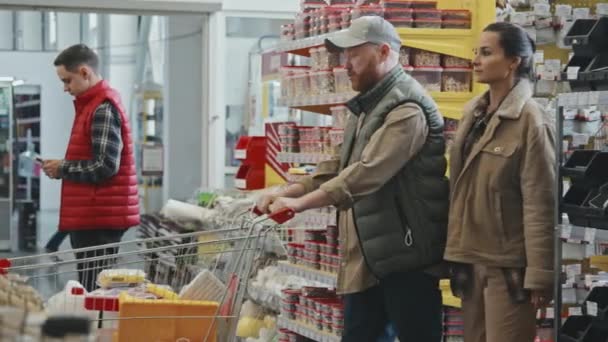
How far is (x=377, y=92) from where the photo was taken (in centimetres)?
423

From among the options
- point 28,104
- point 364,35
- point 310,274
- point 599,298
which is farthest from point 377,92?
point 28,104

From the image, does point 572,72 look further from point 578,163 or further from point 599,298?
point 599,298

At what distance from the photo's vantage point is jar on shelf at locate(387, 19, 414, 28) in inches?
221

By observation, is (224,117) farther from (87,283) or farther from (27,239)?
(87,283)

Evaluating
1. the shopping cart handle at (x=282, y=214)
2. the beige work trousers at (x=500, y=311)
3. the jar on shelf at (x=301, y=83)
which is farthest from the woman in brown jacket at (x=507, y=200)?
the jar on shelf at (x=301, y=83)

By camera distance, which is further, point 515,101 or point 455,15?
point 455,15

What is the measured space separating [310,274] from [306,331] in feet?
1.11

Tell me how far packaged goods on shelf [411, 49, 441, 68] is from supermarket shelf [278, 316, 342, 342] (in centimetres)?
138

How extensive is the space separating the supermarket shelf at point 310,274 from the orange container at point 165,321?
4.69 ft

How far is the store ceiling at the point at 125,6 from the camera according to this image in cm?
1012

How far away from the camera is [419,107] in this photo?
13.7ft

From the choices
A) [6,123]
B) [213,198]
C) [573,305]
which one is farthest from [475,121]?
[6,123]

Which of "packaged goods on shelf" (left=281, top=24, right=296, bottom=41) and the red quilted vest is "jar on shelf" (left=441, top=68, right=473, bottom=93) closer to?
"packaged goods on shelf" (left=281, top=24, right=296, bottom=41)

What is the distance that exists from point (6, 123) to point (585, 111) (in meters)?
8.95
